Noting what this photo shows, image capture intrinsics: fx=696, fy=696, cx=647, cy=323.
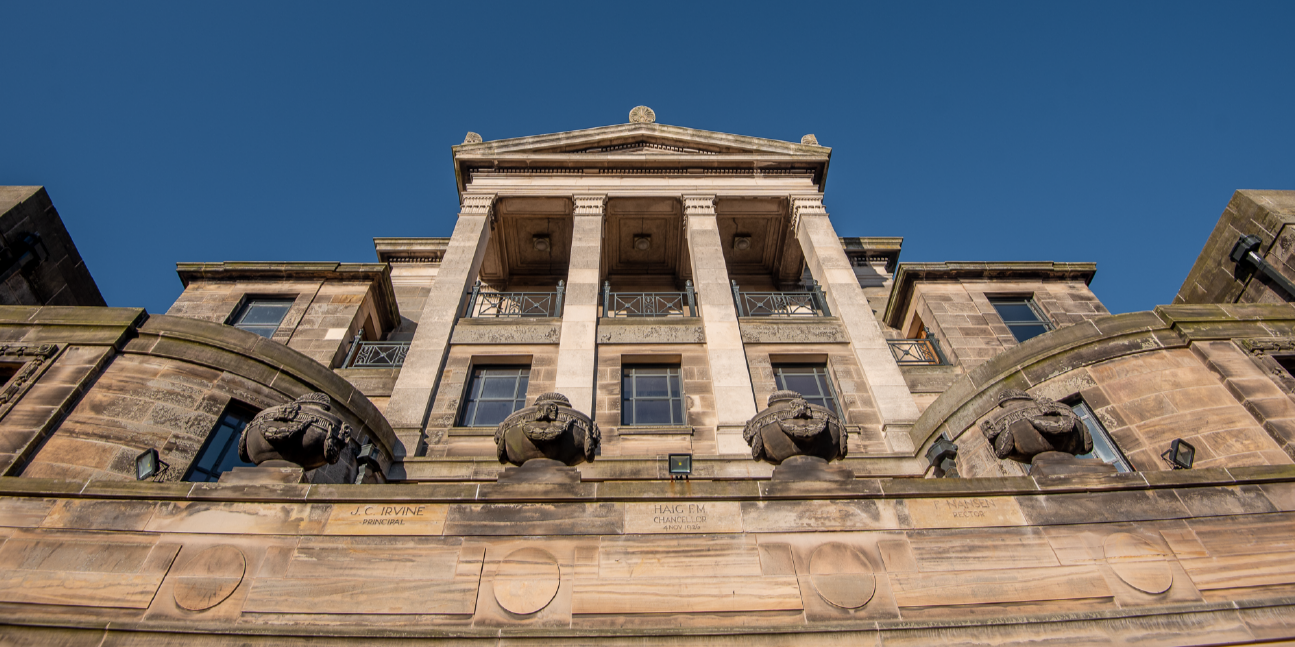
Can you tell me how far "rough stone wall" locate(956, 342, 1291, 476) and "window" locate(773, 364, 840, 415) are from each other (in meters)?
3.83

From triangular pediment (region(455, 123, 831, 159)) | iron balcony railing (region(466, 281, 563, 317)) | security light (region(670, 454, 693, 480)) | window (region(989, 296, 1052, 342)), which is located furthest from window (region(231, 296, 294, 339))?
window (region(989, 296, 1052, 342))

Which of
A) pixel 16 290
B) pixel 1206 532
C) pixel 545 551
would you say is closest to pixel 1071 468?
pixel 1206 532

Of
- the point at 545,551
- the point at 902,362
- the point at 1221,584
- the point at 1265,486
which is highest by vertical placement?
the point at 902,362

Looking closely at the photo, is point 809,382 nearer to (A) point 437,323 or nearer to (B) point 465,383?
(B) point 465,383

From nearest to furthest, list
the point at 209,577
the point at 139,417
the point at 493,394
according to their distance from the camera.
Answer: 1. the point at 209,577
2. the point at 139,417
3. the point at 493,394

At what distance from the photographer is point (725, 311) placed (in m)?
16.7

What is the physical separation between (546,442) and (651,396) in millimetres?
7286

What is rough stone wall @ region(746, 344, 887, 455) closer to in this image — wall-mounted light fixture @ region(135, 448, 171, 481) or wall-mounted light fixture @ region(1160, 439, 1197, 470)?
wall-mounted light fixture @ region(1160, 439, 1197, 470)

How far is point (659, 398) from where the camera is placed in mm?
14891

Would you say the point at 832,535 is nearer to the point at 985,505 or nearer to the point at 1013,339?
the point at 985,505

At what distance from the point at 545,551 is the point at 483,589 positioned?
656 millimetres

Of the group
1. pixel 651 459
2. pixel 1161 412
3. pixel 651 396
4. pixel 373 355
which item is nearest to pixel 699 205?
pixel 651 396

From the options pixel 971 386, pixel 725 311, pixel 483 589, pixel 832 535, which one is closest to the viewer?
pixel 483 589

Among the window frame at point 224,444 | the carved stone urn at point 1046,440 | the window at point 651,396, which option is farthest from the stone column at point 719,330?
the window frame at point 224,444
